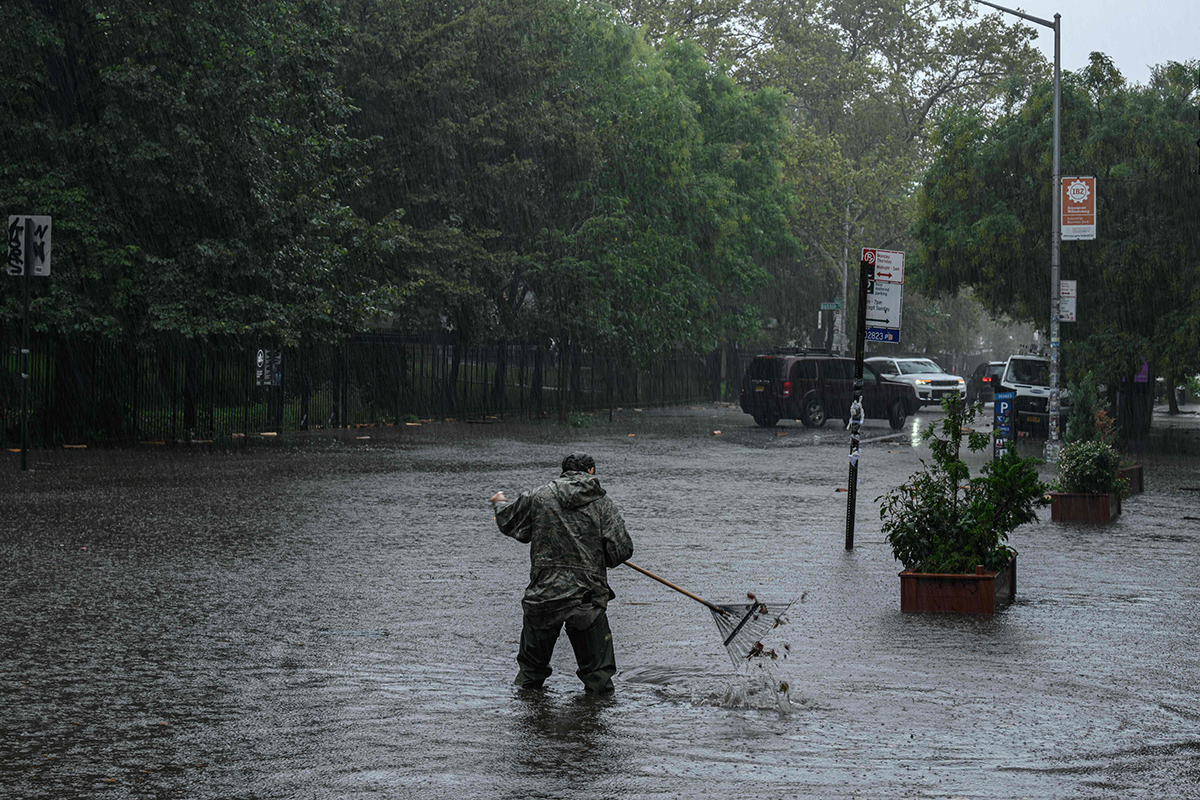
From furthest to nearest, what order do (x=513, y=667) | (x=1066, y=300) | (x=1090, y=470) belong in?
(x=1066, y=300)
(x=1090, y=470)
(x=513, y=667)

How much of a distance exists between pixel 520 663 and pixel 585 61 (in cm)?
3864

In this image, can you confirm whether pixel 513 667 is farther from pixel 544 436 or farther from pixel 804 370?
pixel 804 370

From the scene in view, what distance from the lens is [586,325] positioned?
39656 millimetres

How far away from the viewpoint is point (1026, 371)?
3572 cm

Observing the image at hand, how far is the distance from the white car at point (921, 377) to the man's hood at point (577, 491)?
43.8m

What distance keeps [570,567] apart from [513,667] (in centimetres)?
94

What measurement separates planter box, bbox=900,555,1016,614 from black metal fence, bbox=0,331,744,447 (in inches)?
710

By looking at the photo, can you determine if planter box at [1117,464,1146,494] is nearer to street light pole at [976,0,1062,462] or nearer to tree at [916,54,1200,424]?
street light pole at [976,0,1062,462]

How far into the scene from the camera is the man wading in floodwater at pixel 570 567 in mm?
7336

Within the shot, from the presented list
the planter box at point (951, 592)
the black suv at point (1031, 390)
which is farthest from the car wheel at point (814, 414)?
the planter box at point (951, 592)

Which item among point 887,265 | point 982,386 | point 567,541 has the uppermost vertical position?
point 887,265

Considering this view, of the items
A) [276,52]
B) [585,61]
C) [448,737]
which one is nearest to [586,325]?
[585,61]

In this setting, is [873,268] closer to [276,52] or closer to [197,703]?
[197,703]

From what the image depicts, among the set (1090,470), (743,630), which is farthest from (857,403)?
(743,630)
